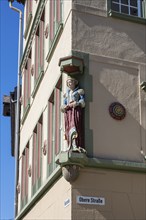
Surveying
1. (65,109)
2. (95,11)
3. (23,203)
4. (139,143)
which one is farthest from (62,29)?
(23,203)

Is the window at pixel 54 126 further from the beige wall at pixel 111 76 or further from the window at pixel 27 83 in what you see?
the window at pixel 27 83

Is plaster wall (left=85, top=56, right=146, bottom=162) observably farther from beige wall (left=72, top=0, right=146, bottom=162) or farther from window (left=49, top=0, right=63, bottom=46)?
window (left=49, top=0, right=63, bottom=46)

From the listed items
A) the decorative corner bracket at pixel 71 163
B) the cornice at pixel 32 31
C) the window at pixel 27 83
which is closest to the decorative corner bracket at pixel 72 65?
the decorative corner bracket at pixel 71 163

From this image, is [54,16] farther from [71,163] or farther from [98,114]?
[71,163]

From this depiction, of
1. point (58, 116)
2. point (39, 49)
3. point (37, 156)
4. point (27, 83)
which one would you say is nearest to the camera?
point (58, 116)

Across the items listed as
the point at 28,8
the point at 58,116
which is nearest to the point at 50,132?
the point at 58,116

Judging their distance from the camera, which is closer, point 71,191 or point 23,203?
point 71,191

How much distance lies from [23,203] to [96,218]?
761 centimetres

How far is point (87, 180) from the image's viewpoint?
1245 centimetres

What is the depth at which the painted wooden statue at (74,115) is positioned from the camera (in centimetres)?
1254

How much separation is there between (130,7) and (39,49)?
15.2 ft

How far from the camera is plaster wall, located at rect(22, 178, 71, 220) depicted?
12516mm

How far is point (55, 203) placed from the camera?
1362 centimetres

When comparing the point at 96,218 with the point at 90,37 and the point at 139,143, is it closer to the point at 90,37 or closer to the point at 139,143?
the point at 139,143
